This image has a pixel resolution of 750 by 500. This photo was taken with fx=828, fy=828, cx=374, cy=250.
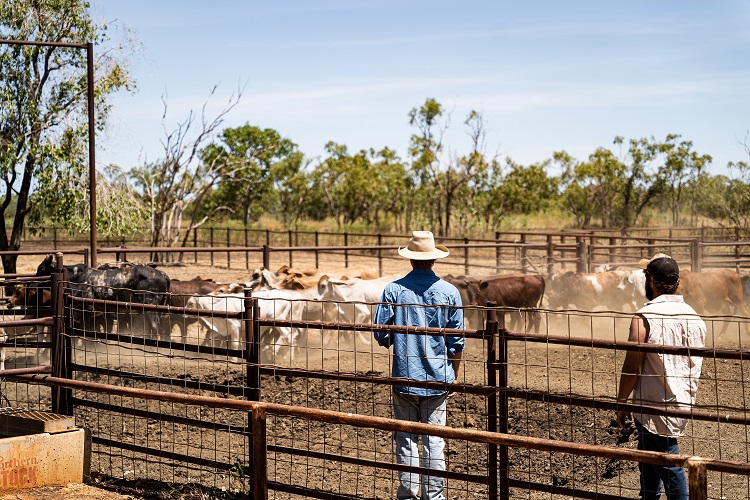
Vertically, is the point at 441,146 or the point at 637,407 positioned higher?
the point at 441,146

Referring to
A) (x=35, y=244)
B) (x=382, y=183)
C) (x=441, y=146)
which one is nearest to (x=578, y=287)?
(x=35, y=244)

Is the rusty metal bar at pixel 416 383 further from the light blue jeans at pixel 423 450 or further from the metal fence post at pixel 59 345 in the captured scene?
the metal fence post at pixel 59 345

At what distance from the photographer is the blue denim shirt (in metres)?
4.91

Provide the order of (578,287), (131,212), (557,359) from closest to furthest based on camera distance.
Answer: (557,359)
(578,287)
(131,212)

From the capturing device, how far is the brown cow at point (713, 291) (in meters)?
14.9

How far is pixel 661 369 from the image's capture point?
4.40 metres

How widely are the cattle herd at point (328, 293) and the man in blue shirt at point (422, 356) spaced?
634 cm

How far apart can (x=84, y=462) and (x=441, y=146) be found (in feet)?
120

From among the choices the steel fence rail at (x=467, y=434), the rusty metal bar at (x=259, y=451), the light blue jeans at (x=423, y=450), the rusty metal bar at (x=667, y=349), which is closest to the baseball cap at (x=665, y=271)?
the rusty metal bar at (x=667, y=349)

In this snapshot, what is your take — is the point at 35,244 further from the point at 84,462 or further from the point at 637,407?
the point at 637,407

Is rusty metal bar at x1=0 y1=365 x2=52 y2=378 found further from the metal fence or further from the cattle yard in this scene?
the metal fence

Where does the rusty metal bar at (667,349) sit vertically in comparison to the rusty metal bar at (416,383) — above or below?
above

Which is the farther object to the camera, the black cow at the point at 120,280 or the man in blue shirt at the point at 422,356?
the black cow at the point at 120,280

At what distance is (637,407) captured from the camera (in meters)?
4.31
